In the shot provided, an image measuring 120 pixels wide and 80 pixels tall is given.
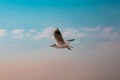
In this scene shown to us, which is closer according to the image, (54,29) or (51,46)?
(54,29)

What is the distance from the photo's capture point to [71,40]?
39906 mm

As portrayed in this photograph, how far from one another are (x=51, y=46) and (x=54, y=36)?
2.13m

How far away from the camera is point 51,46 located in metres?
40.4

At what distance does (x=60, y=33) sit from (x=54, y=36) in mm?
532

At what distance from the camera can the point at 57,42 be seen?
129 ft

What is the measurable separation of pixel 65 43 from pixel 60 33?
4.54ft

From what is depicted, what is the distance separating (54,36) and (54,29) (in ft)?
2.31

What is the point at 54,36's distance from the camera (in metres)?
38.4

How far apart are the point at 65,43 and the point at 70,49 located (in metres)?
0.89

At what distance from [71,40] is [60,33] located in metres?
2.03

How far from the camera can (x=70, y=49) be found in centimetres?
3853

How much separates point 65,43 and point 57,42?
560mm
